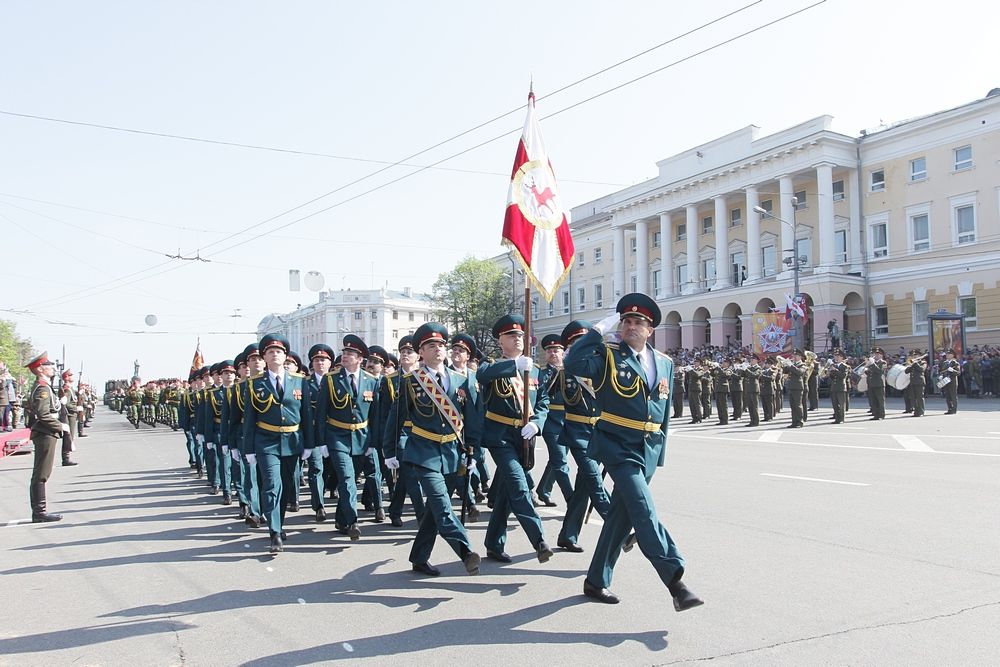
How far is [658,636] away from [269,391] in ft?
15.9

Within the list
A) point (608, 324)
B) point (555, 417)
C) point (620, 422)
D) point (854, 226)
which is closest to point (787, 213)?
point (854, 226)

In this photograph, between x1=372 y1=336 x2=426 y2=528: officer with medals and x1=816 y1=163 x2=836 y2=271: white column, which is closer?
x1=372 y1=336 x2=426 y2=528: officer with medals

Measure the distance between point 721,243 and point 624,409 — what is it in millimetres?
47218

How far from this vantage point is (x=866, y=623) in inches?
186

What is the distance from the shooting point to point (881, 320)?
4228 cm

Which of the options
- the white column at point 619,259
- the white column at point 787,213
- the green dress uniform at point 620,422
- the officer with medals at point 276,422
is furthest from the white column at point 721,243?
the green dress uniform at point 620,422

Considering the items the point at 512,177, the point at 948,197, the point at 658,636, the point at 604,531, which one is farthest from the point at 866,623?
the point at 948,197

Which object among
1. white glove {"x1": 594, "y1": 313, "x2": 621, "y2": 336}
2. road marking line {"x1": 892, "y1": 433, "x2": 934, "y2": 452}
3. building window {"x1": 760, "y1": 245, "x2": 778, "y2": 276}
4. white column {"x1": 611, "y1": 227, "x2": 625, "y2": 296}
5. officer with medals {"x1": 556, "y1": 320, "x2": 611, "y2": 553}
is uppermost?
white column {"x1": 611, "y1": 227, "x2": 625, "y2": 296}

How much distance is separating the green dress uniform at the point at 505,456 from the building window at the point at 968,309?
37576 millimetres

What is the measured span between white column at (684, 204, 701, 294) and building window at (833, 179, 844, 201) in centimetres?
930

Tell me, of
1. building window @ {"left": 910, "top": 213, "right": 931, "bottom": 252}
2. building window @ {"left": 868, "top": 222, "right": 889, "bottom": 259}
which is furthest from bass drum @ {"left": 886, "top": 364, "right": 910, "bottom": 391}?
building window @ {"left": 868, "top": 222, "right": 889, "bottom": 259}

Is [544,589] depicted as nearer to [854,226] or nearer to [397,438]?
[397,438]

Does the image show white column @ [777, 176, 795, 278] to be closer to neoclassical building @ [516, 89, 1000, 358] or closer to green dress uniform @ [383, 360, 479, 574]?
neoclassical building @ [516, 89, 1000, 358]

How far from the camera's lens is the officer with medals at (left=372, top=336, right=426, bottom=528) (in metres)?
6.62
